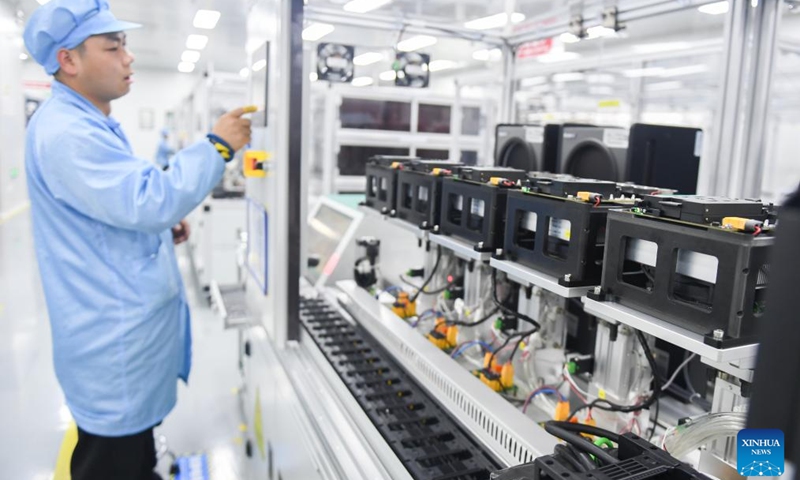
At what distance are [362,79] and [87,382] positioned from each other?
48.3ft

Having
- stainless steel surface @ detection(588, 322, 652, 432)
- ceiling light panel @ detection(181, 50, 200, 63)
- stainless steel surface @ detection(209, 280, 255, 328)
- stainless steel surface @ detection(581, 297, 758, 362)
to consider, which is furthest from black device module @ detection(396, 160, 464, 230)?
ceiling light panel @ detection(181, 50, 200, 63)

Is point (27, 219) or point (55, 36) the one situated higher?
point (55, 36)

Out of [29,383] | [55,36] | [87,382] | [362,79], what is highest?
[362,79]

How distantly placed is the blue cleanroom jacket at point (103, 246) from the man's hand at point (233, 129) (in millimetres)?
95

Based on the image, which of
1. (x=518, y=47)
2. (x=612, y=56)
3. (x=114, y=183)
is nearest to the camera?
(x=114, y=183)

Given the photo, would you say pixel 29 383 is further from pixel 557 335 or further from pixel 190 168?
pixel 557 335

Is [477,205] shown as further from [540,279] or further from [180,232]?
[180,232]

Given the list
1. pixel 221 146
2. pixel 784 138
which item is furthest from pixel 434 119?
pixel 784 138

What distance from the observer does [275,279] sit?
76.7 inches

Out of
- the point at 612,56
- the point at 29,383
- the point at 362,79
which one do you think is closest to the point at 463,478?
the point at 612,56

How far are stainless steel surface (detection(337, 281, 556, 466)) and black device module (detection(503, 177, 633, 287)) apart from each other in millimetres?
375

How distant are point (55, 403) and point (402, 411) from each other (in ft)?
8.97

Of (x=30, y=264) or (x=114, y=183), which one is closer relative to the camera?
(x=114, y=183)

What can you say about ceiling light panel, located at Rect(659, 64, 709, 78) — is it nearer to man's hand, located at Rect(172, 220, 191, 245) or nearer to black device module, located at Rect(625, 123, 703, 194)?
black device module, located at Rect(625, 123, 703, 194)
